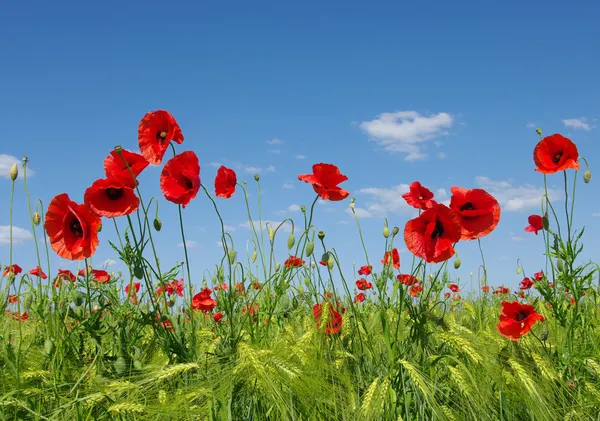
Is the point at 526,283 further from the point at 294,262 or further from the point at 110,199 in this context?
the point at 110,199

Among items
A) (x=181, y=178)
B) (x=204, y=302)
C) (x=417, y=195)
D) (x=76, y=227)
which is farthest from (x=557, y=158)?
(x=76, y=227)

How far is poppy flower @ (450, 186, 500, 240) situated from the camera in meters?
2.19

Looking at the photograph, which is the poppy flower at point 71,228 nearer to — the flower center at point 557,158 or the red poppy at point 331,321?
the red poppy at point 331,321

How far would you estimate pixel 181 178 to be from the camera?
7.66 ft

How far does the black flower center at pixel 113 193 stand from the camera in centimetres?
230

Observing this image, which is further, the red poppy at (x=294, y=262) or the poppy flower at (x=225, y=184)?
the red poppy at (x=294, y=262)

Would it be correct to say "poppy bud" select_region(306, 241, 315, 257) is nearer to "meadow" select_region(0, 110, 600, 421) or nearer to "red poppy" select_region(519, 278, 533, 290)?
"meadow" select_region(0, 110, 600, 421)

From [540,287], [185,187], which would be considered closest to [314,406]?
[185,187]

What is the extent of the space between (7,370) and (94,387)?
0.59 meters

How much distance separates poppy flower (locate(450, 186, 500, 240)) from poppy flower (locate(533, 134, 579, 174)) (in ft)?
3.51

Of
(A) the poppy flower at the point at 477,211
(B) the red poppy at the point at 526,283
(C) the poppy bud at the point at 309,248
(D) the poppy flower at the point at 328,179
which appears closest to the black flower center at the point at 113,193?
(D) the poppy flower at the point at 328,179

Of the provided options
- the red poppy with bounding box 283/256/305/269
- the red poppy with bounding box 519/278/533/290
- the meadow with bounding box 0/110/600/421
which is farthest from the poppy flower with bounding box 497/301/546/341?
the red poppy with bounding box 519/278/533/290

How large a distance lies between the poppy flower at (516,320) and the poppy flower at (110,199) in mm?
1959

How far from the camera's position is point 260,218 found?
370 centimetres
